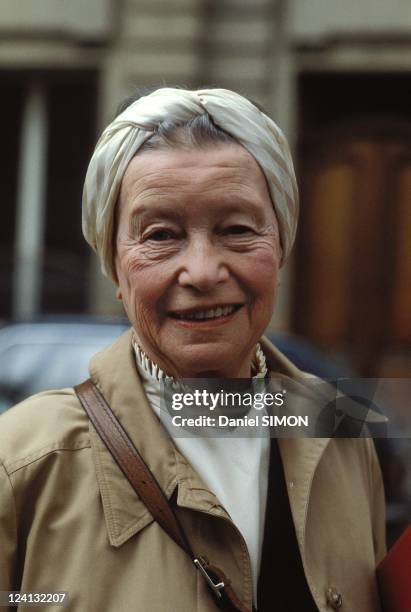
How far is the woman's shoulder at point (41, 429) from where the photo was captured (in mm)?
1122

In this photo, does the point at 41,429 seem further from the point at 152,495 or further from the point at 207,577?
the point at 207,577

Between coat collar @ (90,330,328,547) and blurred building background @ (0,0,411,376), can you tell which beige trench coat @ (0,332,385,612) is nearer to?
coat collar @ (90,330,328,547)

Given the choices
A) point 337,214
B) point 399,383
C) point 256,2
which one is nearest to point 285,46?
point 256,2

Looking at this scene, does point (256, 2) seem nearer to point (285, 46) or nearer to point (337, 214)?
point (285, 46)

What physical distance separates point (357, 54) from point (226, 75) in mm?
877

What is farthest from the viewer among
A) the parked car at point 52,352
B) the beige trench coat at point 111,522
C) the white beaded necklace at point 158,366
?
the parked car at point 52,352

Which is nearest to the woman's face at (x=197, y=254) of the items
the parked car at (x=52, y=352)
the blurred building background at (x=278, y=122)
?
the parked car at (x=52, y=352)

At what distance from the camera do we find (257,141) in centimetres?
119

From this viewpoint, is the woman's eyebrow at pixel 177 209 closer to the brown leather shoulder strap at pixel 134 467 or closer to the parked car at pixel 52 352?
the brown leather shoulder strap at pixel 134 467

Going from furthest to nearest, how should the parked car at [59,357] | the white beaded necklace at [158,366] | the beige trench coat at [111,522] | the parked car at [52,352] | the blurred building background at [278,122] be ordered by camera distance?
the blurred building background at [278,122]
the parked car at [52,352]
the parked car at [59,357]
the white beaded necklace at [158,366]
the beige trench coat at [111,522]

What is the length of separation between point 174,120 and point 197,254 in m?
0.17

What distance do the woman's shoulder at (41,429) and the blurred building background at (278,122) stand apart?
4753 millimetres

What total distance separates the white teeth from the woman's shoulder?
0.58 ft

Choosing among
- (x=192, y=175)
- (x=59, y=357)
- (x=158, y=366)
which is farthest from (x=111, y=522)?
(x=59, y=357)
